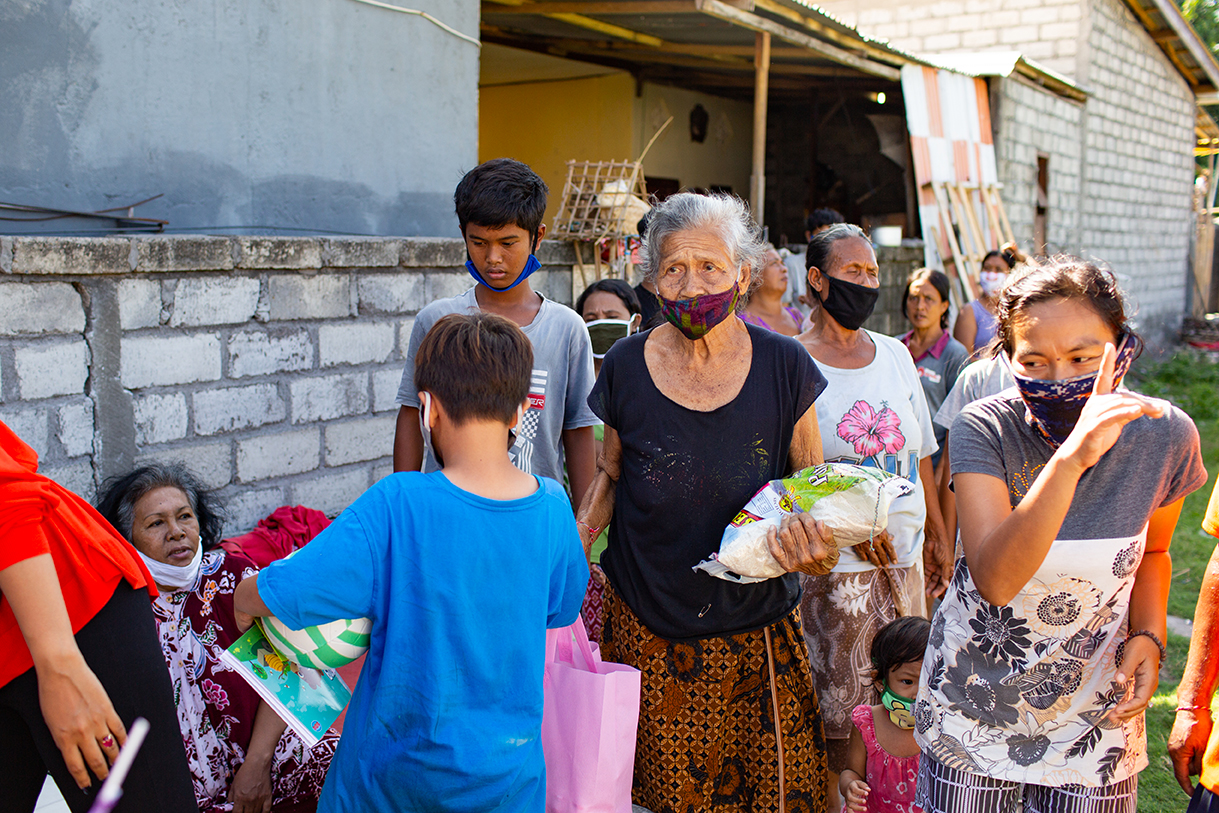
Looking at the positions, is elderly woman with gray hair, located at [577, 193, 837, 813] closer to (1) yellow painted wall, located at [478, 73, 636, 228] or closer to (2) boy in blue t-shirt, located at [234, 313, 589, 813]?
(2) boy in blue t-shirt, located at [234, 313, 589, 813]

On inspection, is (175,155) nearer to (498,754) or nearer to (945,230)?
(498,754)

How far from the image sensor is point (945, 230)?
33.5 feet

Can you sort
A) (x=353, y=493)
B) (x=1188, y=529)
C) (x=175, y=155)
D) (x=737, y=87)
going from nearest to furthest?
(x=175, y=155)
(x=353, y=493)
(x=1188, y=529)
(x=737, y=87)

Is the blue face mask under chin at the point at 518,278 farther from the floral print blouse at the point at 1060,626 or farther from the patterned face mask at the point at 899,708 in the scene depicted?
the patterned face mask at the point at 899,708

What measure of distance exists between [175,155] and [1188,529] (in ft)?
22.3

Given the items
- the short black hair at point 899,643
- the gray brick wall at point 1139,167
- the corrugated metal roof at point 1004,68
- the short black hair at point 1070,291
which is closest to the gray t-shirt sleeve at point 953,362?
the short black hair at point 899,643

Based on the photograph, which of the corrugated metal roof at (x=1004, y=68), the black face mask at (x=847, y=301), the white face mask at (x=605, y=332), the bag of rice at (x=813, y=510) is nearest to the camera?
the bag of rice at (x=813, y=510)

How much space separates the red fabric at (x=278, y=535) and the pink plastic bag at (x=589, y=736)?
4.96 ft

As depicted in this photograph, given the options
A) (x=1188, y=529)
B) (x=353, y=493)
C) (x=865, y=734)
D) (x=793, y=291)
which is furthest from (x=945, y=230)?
(x=865, y=734)

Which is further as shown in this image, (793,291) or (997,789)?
(793,291)

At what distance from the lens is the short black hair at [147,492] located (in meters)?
3.14

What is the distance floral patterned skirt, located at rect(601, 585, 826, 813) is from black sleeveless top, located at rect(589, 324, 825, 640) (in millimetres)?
76

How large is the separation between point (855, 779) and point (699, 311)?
1.37 meters

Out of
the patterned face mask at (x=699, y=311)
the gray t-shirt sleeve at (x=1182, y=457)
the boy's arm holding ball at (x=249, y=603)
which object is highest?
the patterned face mask at (x=699, y=311)
